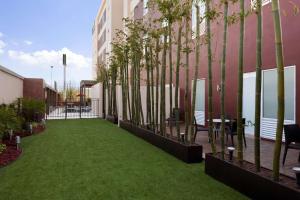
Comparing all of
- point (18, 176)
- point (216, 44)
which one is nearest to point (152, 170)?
point (18, 176)

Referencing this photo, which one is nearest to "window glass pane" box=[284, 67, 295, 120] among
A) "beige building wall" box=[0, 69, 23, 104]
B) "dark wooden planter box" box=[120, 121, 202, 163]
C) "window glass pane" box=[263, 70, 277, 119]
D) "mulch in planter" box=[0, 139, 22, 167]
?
"window glass pane" box=[263, 70, 277, 119]

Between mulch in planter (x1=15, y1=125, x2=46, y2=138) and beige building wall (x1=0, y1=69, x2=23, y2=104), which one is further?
beige building wall (x1=0, y1=69, x2=23, y2=104)

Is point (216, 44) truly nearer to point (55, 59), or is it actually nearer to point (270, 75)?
point (270, 75)

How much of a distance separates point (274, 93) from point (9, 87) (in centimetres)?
983

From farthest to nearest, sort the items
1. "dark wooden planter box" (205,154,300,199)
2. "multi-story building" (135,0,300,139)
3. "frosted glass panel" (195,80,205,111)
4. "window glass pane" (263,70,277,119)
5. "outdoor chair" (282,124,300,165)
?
"frosted glass panel" (195,80,205,111) < "window glass pane" (263,70,277,119) < "multi-story building" (135,0,300,139) < "outdoor chair" (282,124,300,165) < "dark wooden planter box" (205,154,300,199)

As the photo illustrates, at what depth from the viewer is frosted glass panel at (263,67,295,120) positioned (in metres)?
7.65

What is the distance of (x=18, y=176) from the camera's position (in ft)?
15.6

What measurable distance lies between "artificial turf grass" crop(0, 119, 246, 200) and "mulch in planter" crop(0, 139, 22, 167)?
0.16 m

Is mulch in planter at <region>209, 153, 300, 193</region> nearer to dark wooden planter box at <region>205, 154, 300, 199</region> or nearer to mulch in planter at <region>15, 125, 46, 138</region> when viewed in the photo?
dark wooden planter box at <region>205, 154, 300, 199</region>

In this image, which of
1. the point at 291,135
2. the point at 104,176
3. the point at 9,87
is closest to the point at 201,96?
the point at 291,135

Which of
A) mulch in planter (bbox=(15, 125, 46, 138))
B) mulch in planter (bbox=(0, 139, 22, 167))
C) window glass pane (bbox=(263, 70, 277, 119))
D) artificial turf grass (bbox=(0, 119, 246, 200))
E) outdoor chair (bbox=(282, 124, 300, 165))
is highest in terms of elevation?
window glass pane (bbox=(263, 70, 277, 119))

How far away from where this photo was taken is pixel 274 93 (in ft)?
27.1

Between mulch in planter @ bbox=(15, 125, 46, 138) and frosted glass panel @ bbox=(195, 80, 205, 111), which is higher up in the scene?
frosted glass panel @ bbox=(195, 80, 205, 111)

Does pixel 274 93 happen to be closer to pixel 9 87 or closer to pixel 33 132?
pixel 33 132
